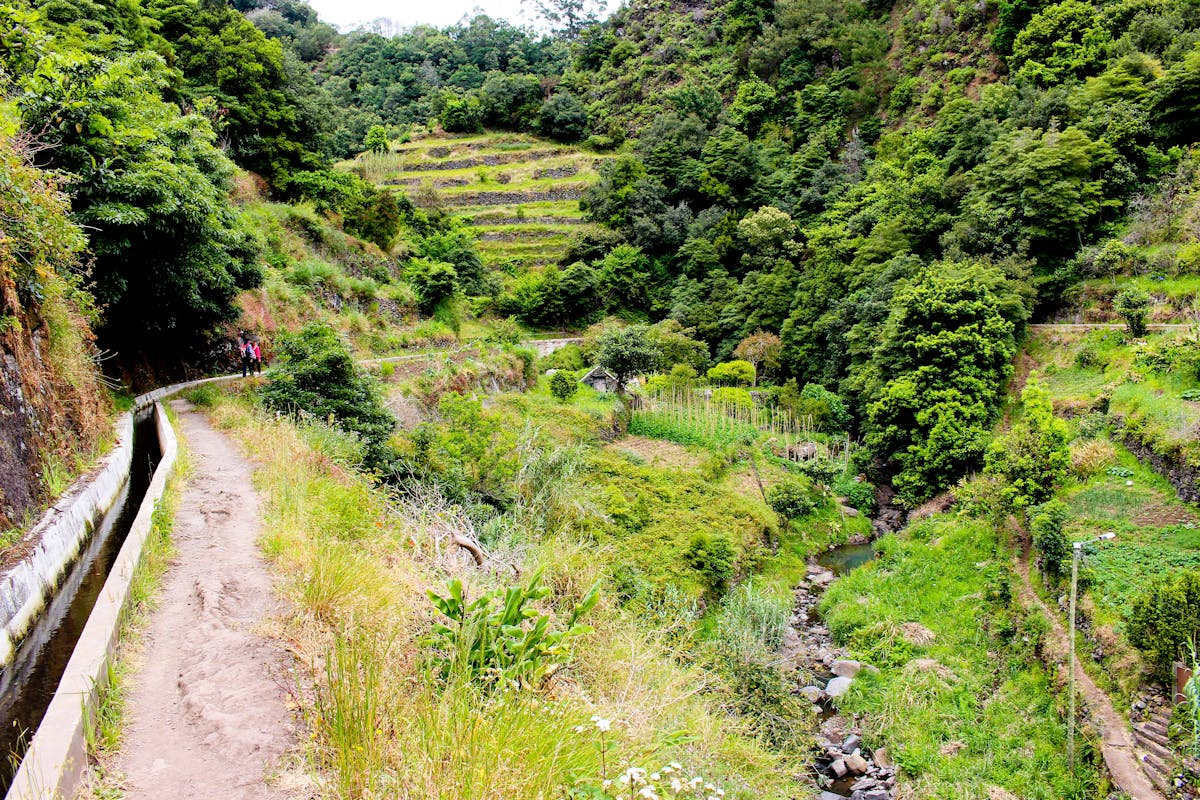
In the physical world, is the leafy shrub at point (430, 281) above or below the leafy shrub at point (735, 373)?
above

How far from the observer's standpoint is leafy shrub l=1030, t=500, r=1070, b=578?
12453 mm

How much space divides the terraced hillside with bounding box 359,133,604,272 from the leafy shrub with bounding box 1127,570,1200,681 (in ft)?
113

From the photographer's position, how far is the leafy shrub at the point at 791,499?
62.5 ft

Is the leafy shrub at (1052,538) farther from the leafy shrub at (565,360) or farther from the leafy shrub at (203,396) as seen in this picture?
the leafy shrub at (565,360)

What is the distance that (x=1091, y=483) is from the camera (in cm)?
1473

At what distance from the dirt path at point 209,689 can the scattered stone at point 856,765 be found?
978 centimetres

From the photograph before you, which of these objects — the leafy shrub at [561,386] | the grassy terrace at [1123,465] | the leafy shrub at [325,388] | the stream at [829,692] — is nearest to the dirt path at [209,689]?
the leafy shrub at [325,388]

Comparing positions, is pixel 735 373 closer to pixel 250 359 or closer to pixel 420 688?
pixel 250 359

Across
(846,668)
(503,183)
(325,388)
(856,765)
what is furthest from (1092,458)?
(503,183)

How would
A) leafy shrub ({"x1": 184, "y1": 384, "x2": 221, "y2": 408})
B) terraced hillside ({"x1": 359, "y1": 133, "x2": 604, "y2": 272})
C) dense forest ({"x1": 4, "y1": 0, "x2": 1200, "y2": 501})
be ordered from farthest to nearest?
terraced hillside ({"x1": 359, "y1": 133, "x2": 604, "y2": 272}) < leafy shrub ({"x1": 184, "y1": 384, "x2": 221, "y2": 408}) < dense forest ({"x1": 4, "y1": 0, "x2": 1200, "y2": 501})

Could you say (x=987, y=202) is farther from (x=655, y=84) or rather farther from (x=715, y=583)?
(x=655, y=84)

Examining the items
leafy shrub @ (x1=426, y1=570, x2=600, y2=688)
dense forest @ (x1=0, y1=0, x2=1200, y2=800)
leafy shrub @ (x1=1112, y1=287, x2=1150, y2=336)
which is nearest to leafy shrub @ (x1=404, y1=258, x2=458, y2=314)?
dense forest @ (x1=0, y1=0, x2=1200, y2=800)

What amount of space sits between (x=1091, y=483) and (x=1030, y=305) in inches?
323

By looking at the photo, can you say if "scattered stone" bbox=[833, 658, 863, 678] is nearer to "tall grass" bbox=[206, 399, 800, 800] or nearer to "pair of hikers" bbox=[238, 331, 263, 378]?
"tall grass" bbox=[206, 399, 800, 800]
